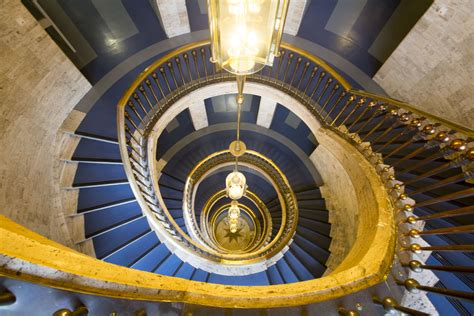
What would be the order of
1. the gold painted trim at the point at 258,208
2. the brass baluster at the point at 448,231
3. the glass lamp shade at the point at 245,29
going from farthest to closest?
the gold painted trim at the point at 258,208, the glass lamp shade at the point at 245,29, the brass baluster at the point at 448,231

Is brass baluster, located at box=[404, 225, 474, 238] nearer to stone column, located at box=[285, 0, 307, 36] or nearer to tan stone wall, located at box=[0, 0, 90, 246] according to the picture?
tan stone wall, located at box=[0, 0, 90, 246]

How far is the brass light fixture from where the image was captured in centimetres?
169

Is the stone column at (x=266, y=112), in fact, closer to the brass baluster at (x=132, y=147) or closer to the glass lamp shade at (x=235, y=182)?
the glass lamp shade at (x=235, y=182)

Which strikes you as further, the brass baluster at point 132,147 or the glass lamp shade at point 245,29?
the brass baluster at point 132,147

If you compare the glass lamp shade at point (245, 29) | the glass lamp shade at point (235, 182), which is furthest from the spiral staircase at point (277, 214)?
the glass lamp shade at point (245, 29)

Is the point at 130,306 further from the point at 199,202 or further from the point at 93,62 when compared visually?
the point at 199,202

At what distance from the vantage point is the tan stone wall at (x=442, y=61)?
329 centimetres

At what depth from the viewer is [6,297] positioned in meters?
0.75

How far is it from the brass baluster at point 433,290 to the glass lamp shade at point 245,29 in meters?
2.09

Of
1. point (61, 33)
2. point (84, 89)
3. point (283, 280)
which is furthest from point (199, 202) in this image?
point (61, 33)

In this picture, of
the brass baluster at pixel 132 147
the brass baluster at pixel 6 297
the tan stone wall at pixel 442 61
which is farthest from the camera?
the brass baluster at pixel 132 147

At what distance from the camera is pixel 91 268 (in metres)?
1.01

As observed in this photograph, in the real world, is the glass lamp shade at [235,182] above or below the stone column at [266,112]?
below

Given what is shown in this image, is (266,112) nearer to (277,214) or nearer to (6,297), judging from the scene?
(277,214)
